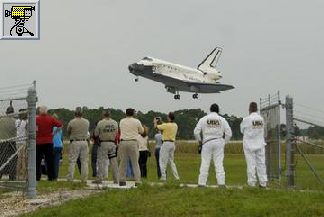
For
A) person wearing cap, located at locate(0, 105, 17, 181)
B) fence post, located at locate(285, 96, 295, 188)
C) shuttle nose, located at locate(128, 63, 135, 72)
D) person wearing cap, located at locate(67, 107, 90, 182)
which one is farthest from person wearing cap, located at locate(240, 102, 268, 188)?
shuttle nose, located at locate(128, 63, 135, 72)

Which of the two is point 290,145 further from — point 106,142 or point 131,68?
point 131,68

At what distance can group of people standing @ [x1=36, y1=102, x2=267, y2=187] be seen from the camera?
1392 cm

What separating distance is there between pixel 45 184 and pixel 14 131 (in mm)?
1426

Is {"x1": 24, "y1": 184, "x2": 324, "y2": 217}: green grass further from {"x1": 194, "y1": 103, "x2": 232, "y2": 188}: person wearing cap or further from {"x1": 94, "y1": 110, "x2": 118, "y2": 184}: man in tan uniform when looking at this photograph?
{"x1": 94, "y1": 110, "x2": 118, "y2": 184}: man in tan uniform

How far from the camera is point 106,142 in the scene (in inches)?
654

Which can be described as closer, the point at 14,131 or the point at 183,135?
the point at 14,131

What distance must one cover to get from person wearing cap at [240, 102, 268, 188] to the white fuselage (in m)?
48.4

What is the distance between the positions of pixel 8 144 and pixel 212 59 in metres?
68.1

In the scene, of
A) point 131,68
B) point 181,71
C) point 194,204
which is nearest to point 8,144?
point 194,204

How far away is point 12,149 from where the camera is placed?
15.1 metres

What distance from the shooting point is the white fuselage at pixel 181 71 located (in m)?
63.4

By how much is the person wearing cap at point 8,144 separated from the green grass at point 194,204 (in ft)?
10.1

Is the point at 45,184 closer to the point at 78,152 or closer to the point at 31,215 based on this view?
the point at 78,152

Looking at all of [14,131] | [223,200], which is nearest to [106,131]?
[14,131]
